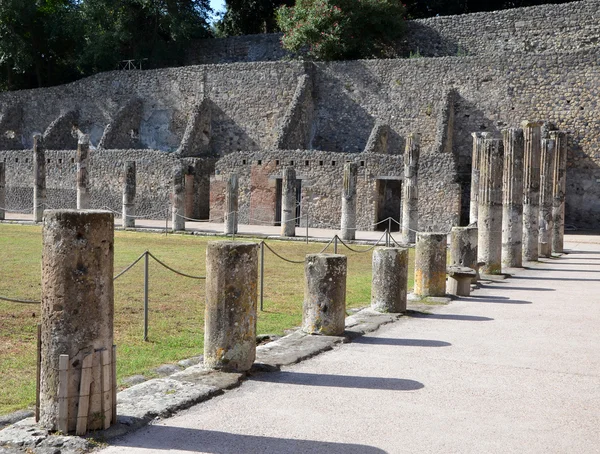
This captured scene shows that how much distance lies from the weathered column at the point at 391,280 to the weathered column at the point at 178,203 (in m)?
13.9

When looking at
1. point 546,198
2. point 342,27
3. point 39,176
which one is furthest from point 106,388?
point 342,27

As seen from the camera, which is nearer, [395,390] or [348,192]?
[395,390]

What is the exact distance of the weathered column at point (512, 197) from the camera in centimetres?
1414

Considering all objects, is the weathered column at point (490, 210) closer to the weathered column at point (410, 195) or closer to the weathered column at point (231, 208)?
the weathered column at point (410, 195)

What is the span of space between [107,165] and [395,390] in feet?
80.9

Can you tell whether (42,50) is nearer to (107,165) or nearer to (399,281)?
(107,165)

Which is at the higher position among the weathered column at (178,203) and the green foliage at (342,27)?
the green foliage at (342,27)

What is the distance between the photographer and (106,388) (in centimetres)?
465

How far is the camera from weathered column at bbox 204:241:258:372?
5.99 m

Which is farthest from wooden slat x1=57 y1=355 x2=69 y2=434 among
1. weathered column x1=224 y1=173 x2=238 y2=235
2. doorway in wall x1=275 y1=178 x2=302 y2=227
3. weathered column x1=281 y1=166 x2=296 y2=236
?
doorway in wall x1=275 y1=178 x2=302 y2=227

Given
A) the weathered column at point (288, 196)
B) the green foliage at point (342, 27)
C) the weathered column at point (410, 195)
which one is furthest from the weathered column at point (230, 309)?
the green foliage at point (342, 27)

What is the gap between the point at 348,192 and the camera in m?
20.6

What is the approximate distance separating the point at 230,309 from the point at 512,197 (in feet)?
31.0

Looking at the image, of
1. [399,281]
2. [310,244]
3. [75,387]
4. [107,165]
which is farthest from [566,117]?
[75,387]
